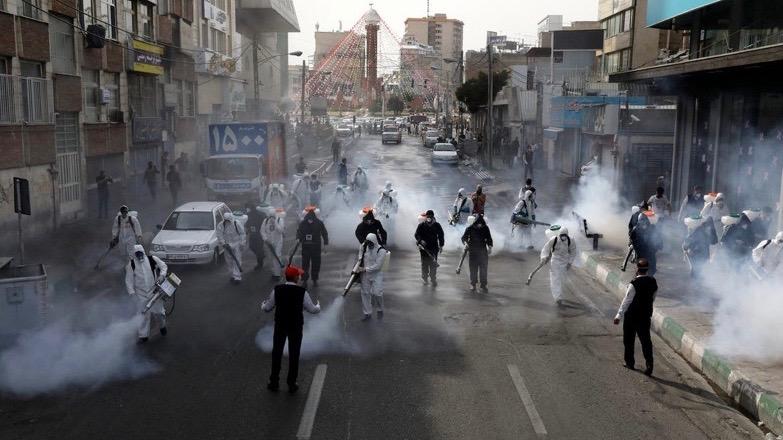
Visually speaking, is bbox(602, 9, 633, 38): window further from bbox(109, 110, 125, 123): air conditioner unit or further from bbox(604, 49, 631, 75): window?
bbox(109, 110, 125, 123): air conditioner unit

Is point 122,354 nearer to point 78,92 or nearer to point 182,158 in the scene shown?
point 78,92

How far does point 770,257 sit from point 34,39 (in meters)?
20.1

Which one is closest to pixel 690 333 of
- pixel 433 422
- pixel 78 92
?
pixel 433 422

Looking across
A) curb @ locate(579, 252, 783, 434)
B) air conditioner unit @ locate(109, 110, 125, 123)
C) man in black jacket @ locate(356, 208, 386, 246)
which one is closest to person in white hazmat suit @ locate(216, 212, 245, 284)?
man in black jacket @ locate(356, 208, 386, 246)

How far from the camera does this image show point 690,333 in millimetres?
11281

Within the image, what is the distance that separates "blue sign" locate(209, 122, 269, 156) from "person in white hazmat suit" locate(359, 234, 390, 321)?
17006mm

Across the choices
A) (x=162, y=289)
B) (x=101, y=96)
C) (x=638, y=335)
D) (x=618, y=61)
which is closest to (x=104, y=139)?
(x=101, y=96)

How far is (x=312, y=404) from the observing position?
28.2 feet

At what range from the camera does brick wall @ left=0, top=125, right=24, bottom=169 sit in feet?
69.0

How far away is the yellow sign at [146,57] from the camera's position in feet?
111

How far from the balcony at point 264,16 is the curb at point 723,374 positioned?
182 feet

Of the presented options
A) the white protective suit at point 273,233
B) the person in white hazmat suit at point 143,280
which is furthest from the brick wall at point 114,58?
the person in white hazmat suit at point 143,280

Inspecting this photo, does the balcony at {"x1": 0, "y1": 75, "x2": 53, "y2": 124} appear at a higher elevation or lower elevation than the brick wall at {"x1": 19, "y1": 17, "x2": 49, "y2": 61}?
lower

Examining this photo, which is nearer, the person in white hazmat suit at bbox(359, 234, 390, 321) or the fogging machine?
the fogging machine
